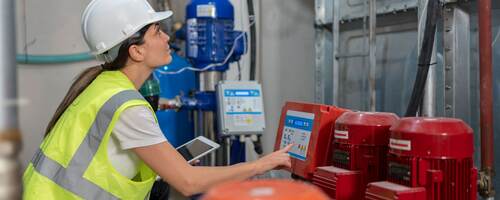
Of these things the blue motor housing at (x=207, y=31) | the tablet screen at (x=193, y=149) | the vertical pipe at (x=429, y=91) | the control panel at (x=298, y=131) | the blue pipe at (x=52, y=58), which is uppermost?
the blue motor housing at (x=207, y=31)

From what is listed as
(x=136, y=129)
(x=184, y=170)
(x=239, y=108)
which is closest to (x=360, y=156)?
(x=184, y=170)

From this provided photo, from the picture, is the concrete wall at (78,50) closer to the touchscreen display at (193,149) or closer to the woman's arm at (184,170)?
the touchscreen display at (193,149)

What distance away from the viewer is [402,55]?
7.52 ft

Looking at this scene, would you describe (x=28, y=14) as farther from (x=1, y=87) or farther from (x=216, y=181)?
(x=1, y=87)

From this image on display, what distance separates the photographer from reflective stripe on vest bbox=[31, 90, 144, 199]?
127cm

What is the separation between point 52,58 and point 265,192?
2234mm

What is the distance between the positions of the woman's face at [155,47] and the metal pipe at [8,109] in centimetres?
107

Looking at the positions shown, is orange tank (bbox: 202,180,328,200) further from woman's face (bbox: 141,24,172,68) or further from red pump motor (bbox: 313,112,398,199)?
woman's face (bbox: 141,24,172,68)

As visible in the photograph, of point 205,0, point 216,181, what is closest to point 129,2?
point 216,181

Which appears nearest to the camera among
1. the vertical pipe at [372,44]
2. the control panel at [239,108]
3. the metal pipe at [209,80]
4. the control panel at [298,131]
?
the control panel at [298,131]

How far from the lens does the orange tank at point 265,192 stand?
0.57 m

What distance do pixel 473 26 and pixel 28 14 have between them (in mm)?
2074

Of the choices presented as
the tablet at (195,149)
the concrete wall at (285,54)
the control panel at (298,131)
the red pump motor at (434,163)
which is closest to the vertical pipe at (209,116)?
the concrete wall at (285,54)

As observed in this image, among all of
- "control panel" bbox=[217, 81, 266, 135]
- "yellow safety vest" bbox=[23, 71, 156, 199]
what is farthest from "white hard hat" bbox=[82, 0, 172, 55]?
"control panel" bbox=[217, 81, 266, 135]
